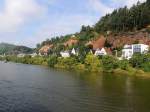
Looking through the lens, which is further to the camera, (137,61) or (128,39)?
(128,39)

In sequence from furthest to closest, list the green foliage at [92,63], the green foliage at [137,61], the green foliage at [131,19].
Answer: the green foliage at [131,19] < the green foliage at [92,63] < the green foliage at [137,61]

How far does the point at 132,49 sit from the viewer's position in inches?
4227

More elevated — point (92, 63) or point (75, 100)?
point (92, 63)

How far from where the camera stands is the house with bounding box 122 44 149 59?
10316 cm

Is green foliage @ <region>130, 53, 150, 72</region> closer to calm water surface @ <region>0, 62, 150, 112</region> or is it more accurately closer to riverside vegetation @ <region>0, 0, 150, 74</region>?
riverside vegetation @ <region>0, 0, 150, 74</region>

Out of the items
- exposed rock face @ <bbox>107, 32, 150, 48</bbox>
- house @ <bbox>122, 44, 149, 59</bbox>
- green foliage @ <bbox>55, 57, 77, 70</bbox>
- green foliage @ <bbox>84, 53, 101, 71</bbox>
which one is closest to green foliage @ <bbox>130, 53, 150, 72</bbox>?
green foliage @ <bbox>84, 53, 101, 71</bbox>

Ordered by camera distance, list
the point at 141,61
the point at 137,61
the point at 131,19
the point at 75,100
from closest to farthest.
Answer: the point at 75,100
the point at 141,61
the point at 137,61
the point at 131,19

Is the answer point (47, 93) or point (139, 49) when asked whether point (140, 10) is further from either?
point (47, 93)

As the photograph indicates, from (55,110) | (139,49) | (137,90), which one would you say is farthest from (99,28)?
(55,110)

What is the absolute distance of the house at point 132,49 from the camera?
Result: 338 ft

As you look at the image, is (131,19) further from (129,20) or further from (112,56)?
(112,56)

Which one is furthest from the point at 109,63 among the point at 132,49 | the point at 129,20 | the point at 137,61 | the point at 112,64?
the point at 129,20

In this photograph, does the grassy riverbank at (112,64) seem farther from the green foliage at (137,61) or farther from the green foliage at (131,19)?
the green foliage at (131,19)

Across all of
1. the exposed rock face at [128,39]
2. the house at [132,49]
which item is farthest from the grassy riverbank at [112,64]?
the exposed rock face at [128,39]
